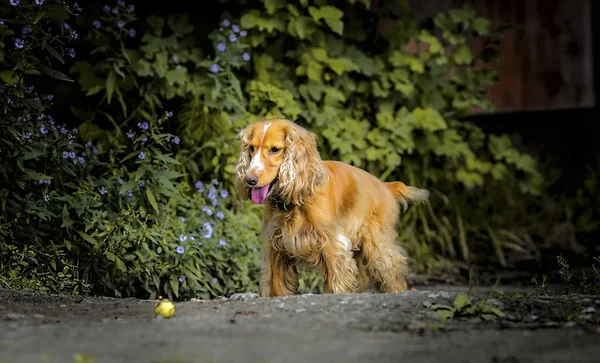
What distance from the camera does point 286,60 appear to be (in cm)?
825

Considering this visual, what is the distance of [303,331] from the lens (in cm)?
365

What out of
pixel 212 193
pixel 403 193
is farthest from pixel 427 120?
pixel 212 193

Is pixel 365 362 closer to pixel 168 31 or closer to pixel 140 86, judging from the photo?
pixel 140 86

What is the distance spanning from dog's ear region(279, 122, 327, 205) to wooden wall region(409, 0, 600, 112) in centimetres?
534

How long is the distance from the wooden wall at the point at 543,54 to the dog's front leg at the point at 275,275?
5422mm

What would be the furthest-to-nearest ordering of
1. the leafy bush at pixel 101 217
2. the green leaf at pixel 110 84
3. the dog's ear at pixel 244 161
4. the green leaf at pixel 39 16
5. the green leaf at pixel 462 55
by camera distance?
the green leaf at pixel 462 55 < the green leaf at pixel 110 84 < the leafy bush at pixel 101 217 < the green leaf at pixel 39 16 < the dog's ear at pixel 244 161

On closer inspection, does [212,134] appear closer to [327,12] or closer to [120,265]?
[327,12]

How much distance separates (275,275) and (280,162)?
0.71 m

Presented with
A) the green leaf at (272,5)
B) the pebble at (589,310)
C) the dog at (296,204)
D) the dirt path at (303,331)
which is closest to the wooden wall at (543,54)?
the green leaf at (272,5)

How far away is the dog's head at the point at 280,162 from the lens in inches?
200

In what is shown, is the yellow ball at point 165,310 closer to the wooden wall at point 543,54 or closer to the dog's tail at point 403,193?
the dog's tail at point 403,193

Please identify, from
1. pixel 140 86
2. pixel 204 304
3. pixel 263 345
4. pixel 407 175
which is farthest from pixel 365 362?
pixel 407 175

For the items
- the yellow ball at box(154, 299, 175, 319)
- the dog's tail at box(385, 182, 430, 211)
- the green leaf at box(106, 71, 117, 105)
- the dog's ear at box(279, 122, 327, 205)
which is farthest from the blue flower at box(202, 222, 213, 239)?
the yellow ball at box(154, 299, 175, 319)

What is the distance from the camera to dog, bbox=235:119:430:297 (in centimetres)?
513
